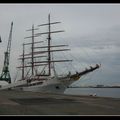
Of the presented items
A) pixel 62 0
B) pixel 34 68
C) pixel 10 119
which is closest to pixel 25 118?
pixel 10 119

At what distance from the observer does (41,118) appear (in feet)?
30.3

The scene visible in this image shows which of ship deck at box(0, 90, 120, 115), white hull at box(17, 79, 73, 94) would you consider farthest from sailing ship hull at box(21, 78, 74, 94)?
ship deck at box(0, 90, 120, 115)

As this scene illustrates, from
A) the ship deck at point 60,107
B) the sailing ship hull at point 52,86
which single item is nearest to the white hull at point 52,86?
the sailing ship hull at point 52,86

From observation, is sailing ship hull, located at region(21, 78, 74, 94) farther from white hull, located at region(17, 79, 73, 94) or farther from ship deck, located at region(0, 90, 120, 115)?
ship deck, located at region(0, 90, 120, 115)

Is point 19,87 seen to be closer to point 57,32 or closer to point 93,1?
point 57,32

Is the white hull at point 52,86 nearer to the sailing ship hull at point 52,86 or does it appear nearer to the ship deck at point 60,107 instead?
the sailing ship hull at point 52,86

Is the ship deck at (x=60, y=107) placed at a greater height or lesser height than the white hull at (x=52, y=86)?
greater

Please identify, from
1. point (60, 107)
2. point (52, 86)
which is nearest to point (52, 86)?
point (52, 86)

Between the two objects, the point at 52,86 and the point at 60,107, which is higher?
the point at 60,107

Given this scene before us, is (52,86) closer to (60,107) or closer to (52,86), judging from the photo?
(52,86)

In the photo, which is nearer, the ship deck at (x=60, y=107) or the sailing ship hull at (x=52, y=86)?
the ship deck at (x=60, y=107)

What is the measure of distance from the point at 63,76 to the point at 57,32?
50.5ft

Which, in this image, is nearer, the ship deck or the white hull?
Result: the ship deck

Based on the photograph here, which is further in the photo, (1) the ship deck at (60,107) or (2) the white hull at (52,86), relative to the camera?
(2) the white hull at (52,86)
